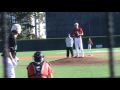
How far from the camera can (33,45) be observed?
27.0m

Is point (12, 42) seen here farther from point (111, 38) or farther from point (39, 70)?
point (111, 38)

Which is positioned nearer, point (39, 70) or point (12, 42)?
point (39, 70)

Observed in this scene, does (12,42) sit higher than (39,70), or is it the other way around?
(12,42)

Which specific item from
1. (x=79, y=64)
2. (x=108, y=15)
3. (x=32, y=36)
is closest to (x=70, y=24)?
(x=32, y=36)

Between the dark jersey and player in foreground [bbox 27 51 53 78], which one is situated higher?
the dark jersey

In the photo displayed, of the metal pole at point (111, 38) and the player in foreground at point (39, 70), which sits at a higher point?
the metal pole at point (111, 38)

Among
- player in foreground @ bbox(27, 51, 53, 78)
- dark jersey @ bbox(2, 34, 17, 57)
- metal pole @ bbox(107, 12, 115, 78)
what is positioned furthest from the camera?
dark jersey @ bbox(2, 34, 17, 57)

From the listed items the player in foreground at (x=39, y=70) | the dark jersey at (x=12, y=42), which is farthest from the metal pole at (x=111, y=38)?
the dark jersey at (x=12, y=42)

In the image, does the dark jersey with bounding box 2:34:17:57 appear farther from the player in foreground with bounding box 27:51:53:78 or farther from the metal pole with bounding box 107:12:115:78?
the metal pole with bounding box 107:12:115:78

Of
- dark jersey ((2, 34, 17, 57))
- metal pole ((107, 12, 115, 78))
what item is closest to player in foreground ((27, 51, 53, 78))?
metal pole ((107, 12, 115, 78))

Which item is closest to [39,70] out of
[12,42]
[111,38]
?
[111,38]

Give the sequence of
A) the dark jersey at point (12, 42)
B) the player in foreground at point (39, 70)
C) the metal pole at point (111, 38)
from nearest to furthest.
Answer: the metal pole at point (111, 38), the player in foreground at point (39, 70), the dark jersey at point (12, 42)

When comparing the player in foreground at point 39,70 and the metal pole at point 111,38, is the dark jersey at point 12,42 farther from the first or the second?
the metal pole at point 111,38

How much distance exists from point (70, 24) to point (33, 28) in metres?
7.77
